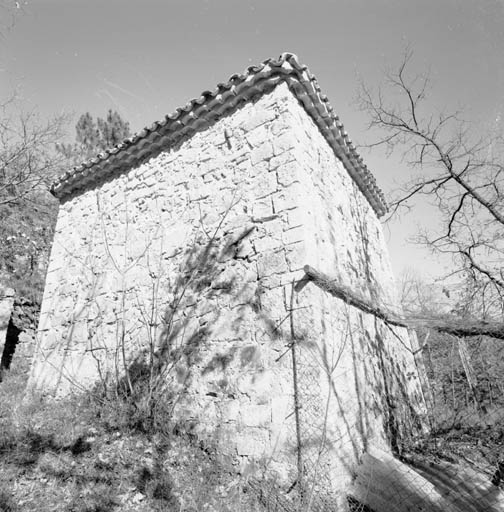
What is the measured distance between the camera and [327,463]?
2.70m

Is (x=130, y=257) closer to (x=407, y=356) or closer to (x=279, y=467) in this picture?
(x=279, y=467)

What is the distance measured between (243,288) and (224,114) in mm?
2480

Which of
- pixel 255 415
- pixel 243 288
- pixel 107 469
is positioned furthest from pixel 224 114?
pixel 107 469

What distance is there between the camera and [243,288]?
3.50m

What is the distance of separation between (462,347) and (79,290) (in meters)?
5.37

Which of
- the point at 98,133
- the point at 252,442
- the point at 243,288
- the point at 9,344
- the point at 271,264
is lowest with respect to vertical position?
the point at 252,442

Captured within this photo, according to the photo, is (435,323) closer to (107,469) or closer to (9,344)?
(107,469)

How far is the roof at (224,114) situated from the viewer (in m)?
3.99

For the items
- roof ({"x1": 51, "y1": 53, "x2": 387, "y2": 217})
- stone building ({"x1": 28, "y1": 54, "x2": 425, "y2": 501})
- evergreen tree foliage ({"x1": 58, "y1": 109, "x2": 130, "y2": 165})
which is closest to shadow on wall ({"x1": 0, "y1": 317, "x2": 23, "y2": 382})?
stone building ({"x1": 28, "y1": 54, "x2": 425, "y2": 501})

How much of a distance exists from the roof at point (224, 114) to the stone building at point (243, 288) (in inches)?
0.8

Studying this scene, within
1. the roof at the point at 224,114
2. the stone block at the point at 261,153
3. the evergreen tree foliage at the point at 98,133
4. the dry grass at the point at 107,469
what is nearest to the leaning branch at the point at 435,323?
the stone block at the point at 261,153

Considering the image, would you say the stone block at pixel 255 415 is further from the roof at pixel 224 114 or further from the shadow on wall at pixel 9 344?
the shadow on wall at pixel 9 344

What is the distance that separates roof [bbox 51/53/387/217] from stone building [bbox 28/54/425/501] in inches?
0.8

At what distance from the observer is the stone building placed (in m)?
2.99
